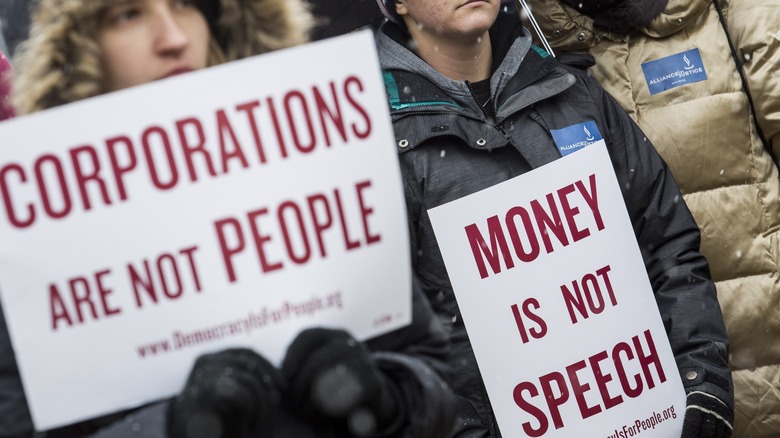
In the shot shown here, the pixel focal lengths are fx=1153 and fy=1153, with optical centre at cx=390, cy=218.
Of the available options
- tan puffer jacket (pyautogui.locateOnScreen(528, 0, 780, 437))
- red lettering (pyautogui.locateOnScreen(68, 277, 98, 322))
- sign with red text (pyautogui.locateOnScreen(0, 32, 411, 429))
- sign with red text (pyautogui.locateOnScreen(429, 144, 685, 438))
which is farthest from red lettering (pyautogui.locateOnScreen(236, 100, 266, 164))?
tan puffer jacket (pyautogui.locateOnScreen(528, 0, 780, 437))

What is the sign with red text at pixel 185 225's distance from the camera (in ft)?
5.57

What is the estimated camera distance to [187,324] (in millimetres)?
1724

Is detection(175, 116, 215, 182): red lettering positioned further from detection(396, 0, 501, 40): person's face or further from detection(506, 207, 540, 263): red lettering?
detection(396, 0, 501, 40): person's face

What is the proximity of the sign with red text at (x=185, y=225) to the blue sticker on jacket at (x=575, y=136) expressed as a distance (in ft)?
4.11

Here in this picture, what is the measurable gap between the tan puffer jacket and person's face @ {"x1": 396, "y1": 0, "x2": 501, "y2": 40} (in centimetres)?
50

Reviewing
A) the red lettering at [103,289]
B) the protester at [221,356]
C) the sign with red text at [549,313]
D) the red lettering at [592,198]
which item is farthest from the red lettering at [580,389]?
the red lettering at [103,289]

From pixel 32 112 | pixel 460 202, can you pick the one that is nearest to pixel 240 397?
→ pixel 32 112

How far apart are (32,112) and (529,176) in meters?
1.32

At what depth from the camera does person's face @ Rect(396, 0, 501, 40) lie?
3.04 m

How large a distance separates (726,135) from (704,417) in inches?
41.0

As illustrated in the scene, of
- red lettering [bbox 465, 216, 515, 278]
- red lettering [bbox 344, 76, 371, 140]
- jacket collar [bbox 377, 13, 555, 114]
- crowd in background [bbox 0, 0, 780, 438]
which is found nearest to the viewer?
red lettering [bbox 344, 76, 371, 140]

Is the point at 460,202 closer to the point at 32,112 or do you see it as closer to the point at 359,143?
the point at 359,143

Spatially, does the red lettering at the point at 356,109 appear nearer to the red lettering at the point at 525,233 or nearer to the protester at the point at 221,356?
the protester at the point at 221,356

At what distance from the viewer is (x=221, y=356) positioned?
1652mm
